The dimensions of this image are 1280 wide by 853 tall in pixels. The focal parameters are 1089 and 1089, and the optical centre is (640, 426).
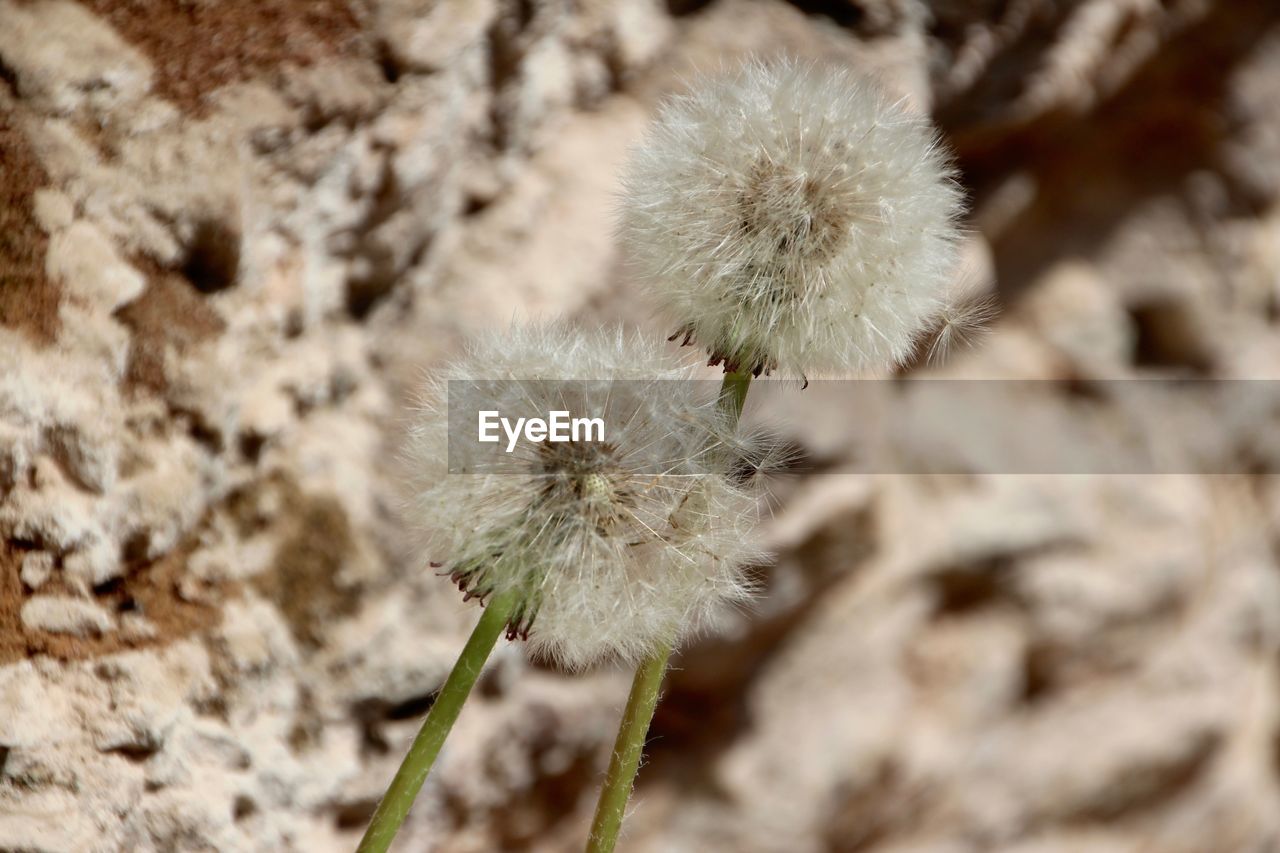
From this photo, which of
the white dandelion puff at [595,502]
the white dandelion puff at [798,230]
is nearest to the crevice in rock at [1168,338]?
the white dandelion puff at [798,230]

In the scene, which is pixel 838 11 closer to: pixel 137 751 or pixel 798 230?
pixel 798 230

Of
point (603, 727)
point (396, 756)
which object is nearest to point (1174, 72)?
→ point (603, 727)

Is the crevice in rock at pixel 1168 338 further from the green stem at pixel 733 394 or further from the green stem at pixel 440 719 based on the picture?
the green stem at pixel 440 719

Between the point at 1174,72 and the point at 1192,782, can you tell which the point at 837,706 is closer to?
the point at 1192,782

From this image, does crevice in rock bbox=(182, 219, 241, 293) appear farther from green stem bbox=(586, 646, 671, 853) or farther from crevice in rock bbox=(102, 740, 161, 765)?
green stem bbox=(586, 646, 671, 853)

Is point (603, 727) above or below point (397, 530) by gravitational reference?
below

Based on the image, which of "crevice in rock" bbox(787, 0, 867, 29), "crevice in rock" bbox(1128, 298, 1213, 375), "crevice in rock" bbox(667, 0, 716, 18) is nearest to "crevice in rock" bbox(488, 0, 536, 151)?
"crevice in rock" bbox(667, 0, 716, 18)
